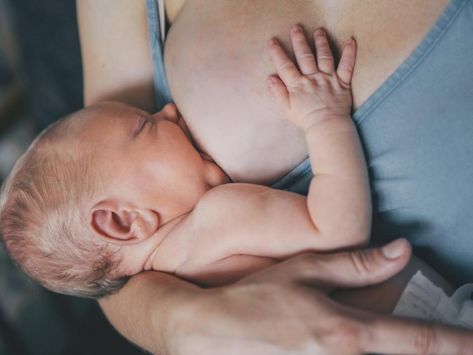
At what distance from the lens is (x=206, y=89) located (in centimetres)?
95

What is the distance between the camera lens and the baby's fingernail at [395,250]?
29.8 inches

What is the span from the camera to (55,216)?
955 millimetres

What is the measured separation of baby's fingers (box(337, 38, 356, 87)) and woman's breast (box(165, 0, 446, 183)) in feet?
0.04

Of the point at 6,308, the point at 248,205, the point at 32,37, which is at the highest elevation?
the point at 248,205

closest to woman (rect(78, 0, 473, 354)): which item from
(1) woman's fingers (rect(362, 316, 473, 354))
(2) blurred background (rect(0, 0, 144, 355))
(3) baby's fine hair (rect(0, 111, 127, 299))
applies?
(1) woman's fingers (rect(362, 316, 473, 354))

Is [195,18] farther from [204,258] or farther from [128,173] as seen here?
[204,258]

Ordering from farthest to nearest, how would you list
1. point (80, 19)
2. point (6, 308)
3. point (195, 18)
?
point (6, 308), point (80, 19), point (195, 18)

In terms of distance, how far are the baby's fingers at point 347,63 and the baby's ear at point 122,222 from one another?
45 cm

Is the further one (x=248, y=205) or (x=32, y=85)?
(x=32, y=85)

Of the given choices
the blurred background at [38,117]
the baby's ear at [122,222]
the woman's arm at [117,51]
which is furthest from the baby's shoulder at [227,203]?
the blurred background at [38,117]

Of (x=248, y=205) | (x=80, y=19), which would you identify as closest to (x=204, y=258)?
(x=248, y=205)

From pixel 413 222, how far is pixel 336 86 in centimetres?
27

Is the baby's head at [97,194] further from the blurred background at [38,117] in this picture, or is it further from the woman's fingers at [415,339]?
the blurred background at [38,117]

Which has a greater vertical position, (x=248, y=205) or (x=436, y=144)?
(x=436, y=144)
